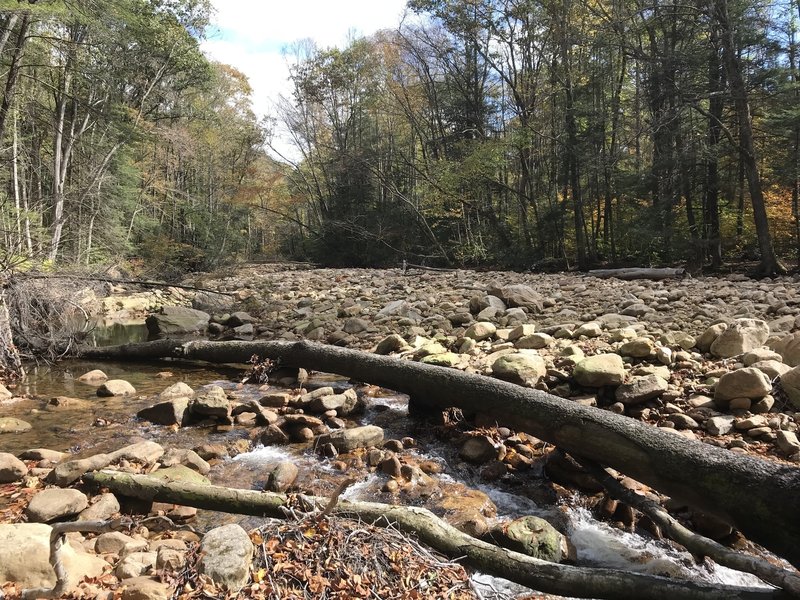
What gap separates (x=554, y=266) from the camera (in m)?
18.2

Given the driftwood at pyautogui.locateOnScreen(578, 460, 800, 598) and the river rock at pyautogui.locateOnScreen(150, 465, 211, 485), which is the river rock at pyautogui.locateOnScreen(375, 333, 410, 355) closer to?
the river rock at pyautogui.locateOnScreen(150, 465, 211, 485)

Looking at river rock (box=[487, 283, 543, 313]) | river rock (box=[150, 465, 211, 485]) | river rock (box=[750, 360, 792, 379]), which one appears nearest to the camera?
river rock (box=[150, 465, 211, 485])

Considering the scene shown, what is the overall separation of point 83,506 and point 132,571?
94 cm

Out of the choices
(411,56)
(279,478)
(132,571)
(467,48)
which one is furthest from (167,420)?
(411,56)

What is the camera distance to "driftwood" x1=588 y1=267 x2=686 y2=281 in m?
13.5

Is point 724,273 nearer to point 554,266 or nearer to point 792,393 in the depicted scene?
point 554,266

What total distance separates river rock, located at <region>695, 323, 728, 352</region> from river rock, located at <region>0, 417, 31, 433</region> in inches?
279

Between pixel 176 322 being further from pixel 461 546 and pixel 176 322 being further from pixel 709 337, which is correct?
pixel 709 337

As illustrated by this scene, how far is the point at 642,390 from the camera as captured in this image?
446cm

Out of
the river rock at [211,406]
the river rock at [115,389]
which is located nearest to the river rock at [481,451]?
the river rock at [211,406]

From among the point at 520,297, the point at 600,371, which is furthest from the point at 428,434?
the point at 520,297

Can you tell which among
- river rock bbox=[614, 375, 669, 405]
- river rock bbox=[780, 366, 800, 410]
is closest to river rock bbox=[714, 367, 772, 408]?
river rock bbox=[780, 366, 800, 410]

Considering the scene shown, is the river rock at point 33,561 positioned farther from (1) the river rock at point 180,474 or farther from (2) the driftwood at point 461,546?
(1) the river rock at point 180,474

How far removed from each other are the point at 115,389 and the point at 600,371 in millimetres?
5619
